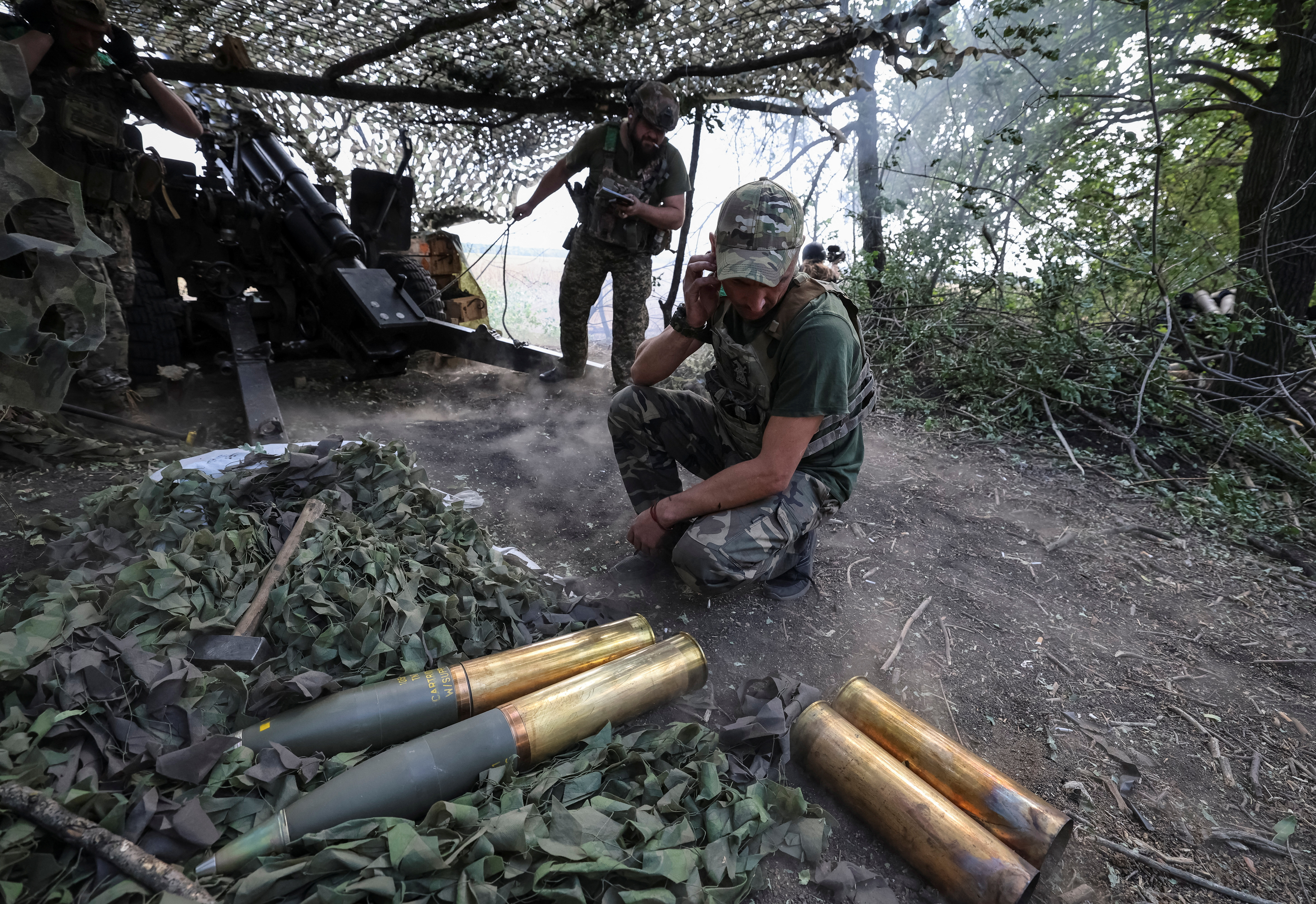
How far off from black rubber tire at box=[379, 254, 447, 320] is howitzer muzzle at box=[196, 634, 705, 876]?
4.55 meters

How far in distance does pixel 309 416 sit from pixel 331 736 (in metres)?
3.53

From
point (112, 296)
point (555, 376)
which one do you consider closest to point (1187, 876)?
point (555, 376)

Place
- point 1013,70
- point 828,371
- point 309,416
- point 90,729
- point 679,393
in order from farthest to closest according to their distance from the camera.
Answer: point 1013,70 → point 309,416 → point 679,393 → point 828,371 → point 90,729

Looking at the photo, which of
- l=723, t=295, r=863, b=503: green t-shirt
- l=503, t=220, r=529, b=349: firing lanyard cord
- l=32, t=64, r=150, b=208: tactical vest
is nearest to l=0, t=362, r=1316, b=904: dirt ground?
l=723, t=295, r=863, b=503: green t-shirt

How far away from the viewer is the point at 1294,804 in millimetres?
2012

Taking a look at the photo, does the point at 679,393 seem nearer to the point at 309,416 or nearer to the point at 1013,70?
the point at 309,416

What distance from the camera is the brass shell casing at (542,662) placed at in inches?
73.7

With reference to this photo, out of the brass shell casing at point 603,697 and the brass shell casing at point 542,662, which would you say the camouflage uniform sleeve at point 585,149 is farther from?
the brass shell casing at point 603,697

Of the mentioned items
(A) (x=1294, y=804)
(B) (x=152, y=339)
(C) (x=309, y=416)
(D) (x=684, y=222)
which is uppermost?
(D) (x=684, y=222)

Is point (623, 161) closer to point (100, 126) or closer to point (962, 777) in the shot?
point (100, 126)

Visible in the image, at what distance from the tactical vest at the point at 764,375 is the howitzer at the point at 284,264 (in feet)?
10.2

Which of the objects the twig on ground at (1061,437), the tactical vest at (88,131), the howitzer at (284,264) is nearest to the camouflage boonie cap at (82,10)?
the tactical vest at (88,131)

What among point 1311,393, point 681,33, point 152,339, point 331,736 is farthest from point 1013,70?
point 331,736

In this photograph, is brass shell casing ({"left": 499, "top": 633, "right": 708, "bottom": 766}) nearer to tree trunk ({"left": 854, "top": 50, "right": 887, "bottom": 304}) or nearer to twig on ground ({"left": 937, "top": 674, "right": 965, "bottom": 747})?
twig on ground ({"left": 937, "top": 674, "right": 965, "bottom": 747})
